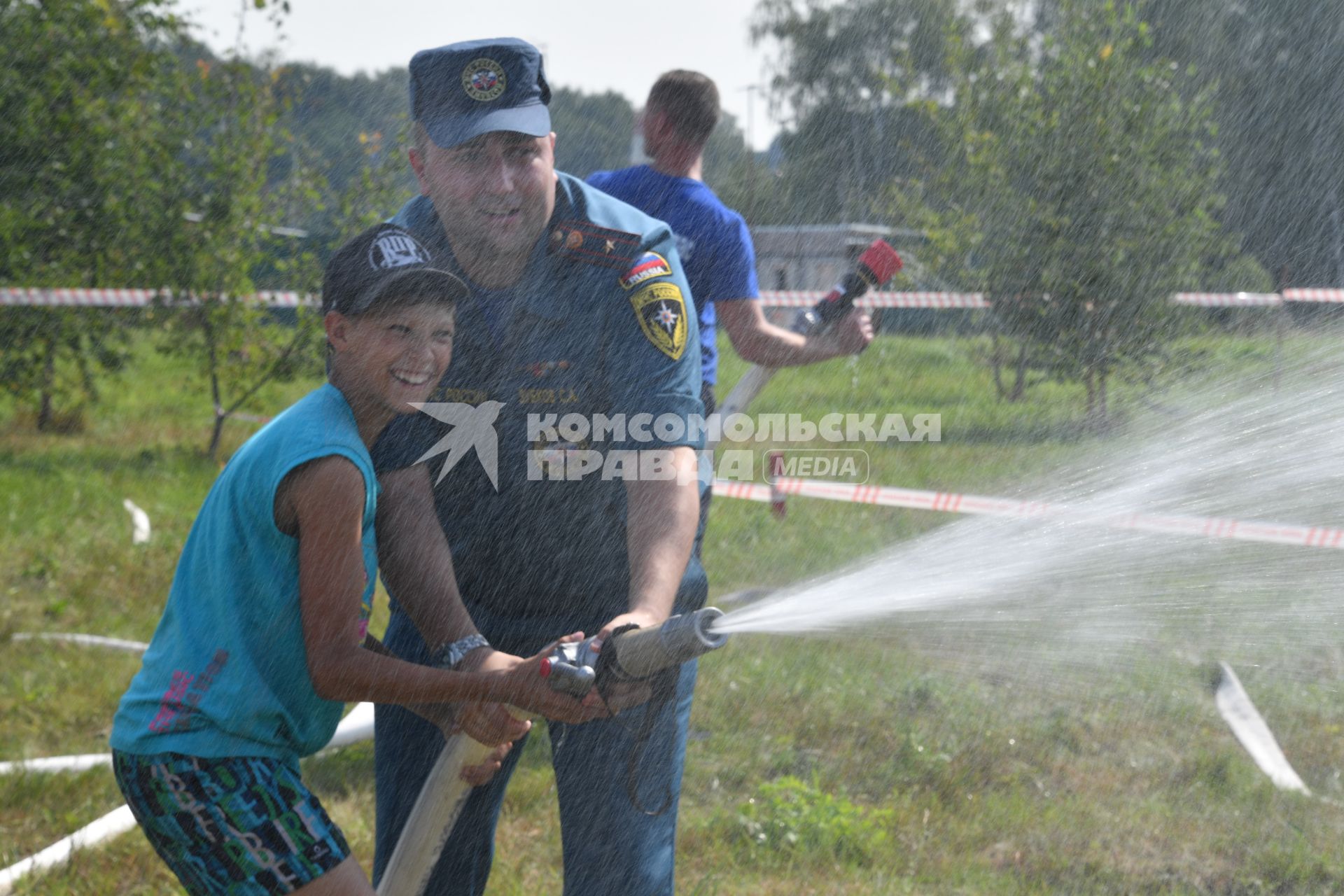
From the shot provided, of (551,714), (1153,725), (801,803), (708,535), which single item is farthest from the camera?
(708,535)

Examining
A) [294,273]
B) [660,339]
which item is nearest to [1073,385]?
[294,273]

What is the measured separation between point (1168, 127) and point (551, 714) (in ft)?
32.7

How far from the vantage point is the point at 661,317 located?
7.77ft

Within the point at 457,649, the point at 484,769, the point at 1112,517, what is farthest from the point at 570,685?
the point at 1112,517

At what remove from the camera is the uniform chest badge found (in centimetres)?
227

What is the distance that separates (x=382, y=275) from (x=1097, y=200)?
32.3ft

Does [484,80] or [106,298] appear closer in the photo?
[484,80]

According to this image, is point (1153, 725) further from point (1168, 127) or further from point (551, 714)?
point (1168, 127)

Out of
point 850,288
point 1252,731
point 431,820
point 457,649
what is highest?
point 850,288

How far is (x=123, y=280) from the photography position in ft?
32.7

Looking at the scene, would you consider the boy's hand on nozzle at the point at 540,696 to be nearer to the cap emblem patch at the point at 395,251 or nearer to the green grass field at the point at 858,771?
the cap emblem patch at the point at 395,251

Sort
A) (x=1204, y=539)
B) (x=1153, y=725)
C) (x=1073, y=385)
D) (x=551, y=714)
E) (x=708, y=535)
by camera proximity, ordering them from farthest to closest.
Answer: (x=1073, y=385), (x=708, y=535), (x=1204, y=539), (x=1153, y=725), (x=551, y=714)

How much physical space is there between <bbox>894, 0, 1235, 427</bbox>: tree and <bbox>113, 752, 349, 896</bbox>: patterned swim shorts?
9583mm

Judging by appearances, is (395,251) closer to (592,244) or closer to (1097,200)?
(592,244)
